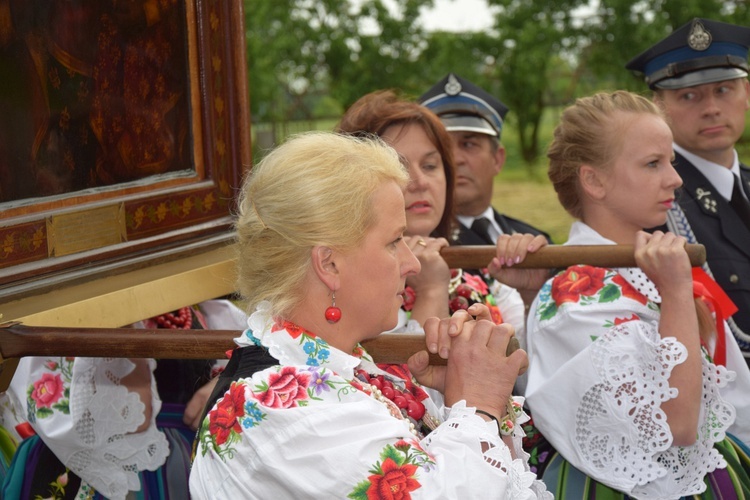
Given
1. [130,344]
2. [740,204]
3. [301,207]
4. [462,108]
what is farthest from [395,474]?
Answer: [462,108]

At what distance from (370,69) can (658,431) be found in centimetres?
752

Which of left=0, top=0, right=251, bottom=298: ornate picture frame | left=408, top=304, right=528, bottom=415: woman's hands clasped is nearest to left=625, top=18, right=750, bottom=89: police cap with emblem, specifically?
left=0, top=0, right=251, bottom=298: ornate picture frame

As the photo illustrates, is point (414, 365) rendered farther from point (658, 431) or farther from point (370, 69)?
point (370, 69)

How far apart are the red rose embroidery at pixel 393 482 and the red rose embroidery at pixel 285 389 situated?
19 cm

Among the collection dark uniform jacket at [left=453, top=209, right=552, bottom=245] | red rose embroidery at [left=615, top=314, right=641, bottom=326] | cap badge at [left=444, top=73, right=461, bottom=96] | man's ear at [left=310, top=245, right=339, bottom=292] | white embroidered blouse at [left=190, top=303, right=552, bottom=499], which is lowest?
dark uniform jacket at [left=453, top=209, right=552, bottom=245]

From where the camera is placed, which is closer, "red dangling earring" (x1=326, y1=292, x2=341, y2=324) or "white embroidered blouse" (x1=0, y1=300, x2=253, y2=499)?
"red dangling earring" (x1=326, y1=292, x2=341, y2=324)

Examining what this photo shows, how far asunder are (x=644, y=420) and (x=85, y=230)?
1.50 metres

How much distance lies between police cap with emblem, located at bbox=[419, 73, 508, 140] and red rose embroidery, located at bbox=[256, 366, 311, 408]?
2709mm

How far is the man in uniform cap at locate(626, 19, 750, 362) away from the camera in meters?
3.35

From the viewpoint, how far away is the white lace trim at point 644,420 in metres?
2.32

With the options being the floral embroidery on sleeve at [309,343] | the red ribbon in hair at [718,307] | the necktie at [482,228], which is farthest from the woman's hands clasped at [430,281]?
the necktie at [482,228]

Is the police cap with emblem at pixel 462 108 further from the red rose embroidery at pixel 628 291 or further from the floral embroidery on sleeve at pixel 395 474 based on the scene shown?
the floral embroidery on sleeve at pixel 395 474

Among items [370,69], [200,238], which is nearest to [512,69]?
[370,69]

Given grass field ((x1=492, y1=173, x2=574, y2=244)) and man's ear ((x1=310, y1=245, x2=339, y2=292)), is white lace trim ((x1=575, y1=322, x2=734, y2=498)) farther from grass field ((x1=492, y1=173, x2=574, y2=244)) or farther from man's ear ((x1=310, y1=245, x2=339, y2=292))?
grass field ((x1=492, y1=173, x2=574, y2=244))
